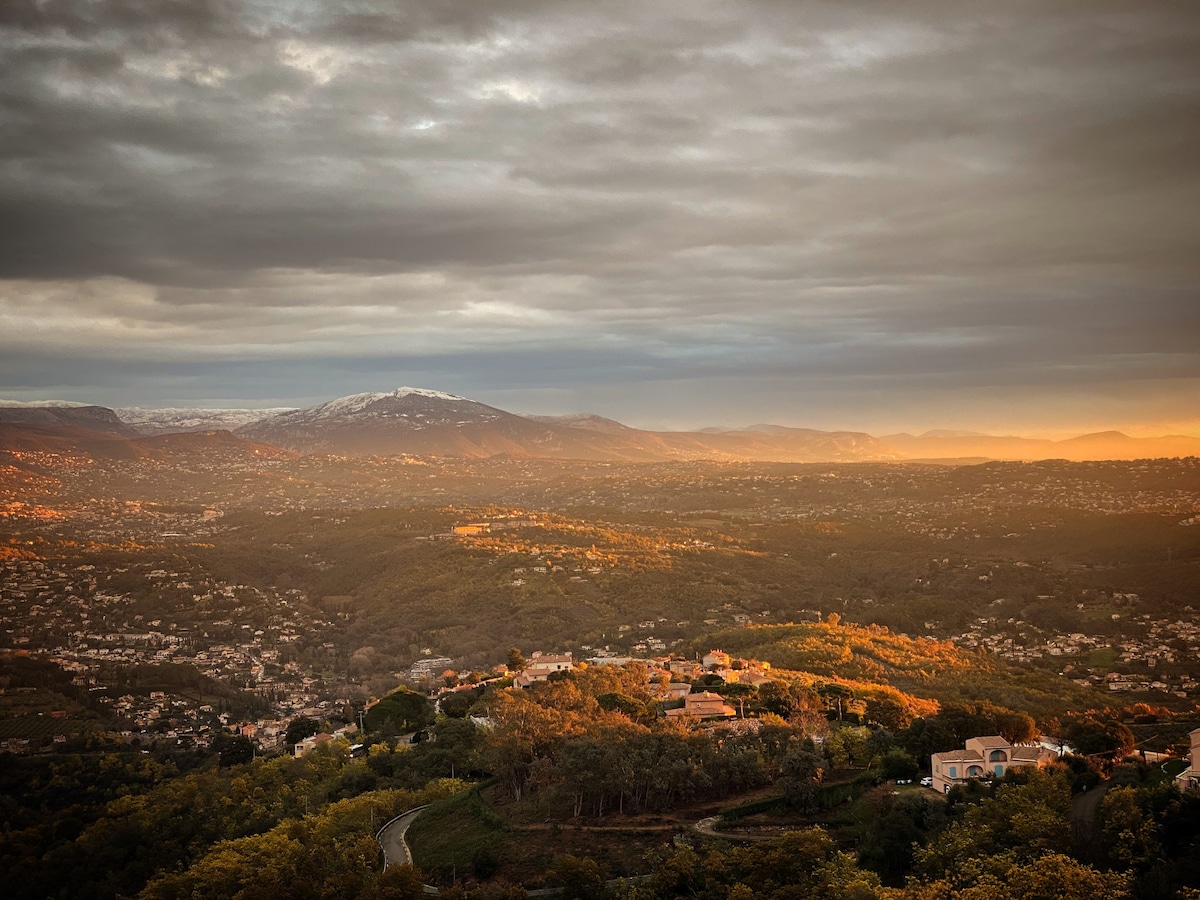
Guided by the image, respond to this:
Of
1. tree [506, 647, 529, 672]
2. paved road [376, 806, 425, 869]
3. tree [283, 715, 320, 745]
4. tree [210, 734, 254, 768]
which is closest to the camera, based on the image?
paved road [376, 806, 425, 869]

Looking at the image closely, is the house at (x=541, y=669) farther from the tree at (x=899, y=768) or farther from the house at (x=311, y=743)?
the tree at (x=899, y=768)

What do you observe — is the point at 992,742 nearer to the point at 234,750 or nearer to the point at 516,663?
the point at 516,663

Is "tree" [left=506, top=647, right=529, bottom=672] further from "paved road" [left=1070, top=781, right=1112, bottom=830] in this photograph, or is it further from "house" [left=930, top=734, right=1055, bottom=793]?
"paved road" [left=1070, top=781, right=1112, bottom=830]

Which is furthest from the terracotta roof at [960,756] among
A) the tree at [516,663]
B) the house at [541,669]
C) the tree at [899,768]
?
the tree at [516,663]

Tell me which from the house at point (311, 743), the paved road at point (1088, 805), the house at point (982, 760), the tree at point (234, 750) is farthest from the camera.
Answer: the tree at point (234, 750)

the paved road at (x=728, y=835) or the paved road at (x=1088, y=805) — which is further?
the paved road at (x=728, y=835)

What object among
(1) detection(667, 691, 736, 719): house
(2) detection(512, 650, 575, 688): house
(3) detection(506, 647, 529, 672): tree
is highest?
(1) detection(667, 691, 736, 719): house

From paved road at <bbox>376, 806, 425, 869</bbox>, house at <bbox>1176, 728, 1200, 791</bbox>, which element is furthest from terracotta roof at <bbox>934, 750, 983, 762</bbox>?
paved road at <bbox>376, 806, 425, 869</bbox>

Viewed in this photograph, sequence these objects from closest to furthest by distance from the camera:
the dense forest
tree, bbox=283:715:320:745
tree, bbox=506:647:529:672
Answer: the dense forest → tree, bbox=283:715:320:745 → tree, bbox=506:647:529:672

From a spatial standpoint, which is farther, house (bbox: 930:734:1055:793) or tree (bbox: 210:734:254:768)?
tree (bbox: 210:734:254:768)
